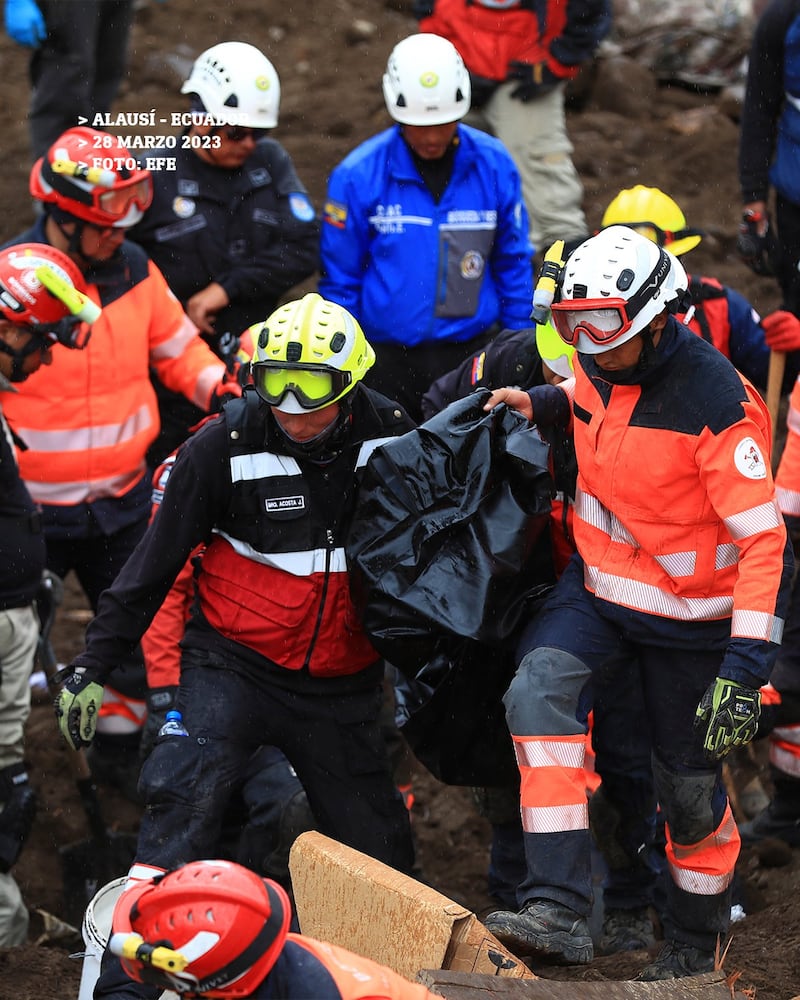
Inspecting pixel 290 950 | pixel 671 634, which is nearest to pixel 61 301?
pixel 671 634

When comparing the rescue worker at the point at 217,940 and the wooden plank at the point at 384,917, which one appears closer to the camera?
the rescue worker at the point at 217,940

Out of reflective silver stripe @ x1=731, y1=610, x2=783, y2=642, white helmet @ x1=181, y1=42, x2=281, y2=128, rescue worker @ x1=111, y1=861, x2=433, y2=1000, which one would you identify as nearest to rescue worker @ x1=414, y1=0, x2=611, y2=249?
white helmet @ x1=181, y1=42, x2=281, y2=128

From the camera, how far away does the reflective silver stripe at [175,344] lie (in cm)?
656

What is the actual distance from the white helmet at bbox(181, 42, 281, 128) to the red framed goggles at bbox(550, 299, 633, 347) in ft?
10.6

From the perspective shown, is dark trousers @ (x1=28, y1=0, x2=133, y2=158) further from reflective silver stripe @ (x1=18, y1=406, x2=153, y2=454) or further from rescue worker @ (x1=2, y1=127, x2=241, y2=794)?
reflective silver stripe @ (x1=18, y1=406, x2=153, y2=454)

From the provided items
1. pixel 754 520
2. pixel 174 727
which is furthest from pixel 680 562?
pixel 174 727

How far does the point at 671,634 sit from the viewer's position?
4.68 m

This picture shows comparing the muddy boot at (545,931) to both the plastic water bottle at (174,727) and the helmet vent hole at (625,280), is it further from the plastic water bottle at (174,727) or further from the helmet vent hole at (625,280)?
the helmet vent hole at (625,280)

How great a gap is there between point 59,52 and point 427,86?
2.67 meters

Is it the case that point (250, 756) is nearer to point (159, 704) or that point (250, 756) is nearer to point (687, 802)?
point (159, 704)

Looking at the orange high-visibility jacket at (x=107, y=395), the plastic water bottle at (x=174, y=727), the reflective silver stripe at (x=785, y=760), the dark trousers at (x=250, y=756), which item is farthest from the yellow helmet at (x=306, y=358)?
the reflective silver stripe at (x=785, y=760)

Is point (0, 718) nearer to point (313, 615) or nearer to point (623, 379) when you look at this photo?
point (313, 615)

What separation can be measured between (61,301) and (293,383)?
4.86 ft

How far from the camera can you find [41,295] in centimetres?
575
